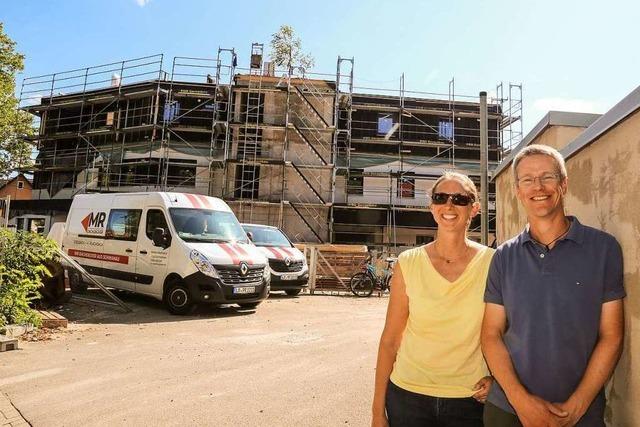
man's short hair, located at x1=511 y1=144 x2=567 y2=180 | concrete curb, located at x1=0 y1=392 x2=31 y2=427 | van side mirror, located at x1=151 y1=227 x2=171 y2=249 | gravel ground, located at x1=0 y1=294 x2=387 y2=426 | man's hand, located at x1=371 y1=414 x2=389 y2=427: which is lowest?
concrete curb, located at x1=0 y1=392 x2=31 y2=427

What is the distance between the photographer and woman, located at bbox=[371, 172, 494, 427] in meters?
1.83

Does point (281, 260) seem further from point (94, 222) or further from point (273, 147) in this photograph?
point (273, 147)

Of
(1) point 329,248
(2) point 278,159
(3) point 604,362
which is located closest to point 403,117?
(2) point 278,159

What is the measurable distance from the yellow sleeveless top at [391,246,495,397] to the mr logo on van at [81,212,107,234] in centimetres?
995

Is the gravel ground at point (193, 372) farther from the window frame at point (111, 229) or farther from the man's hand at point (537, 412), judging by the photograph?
the man's hand at point (537, 412)

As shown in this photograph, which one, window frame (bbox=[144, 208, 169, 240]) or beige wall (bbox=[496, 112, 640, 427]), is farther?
window frame (bbox=[144, 208, 169, 240])

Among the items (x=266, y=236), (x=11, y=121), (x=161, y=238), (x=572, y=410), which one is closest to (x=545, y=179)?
(x=572, y=410)

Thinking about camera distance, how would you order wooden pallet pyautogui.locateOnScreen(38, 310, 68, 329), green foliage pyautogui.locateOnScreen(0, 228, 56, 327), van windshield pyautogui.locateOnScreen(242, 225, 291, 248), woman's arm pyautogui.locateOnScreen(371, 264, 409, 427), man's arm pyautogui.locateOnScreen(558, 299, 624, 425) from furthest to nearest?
1. van windshield pyautogui.locateOnScreen(242, 225, 291, 248)
2. wooden pallet pyautogui.locateOnScreen(38, 310, 68, 329)
3. green foliage pyautogui.locateOnScreen(0, 228, 56, 327)
4. woman's arm pyautogui.locateOnScreen(371, 264, 409, 427)
5. man's arm pyautogui.locateOnScreen(558, 299, 624, 425)

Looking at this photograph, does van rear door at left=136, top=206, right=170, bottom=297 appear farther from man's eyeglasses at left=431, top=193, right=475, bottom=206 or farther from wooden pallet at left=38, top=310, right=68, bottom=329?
man's eyeglasses at left=431, top=193, right=475, bottom=206

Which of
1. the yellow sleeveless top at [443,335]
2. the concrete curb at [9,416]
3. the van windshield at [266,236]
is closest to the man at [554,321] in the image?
the yellow sleeveless top at [443,335]

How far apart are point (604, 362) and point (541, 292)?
1.00 ft

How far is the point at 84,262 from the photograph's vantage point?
417 inches

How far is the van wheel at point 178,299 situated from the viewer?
868 cm

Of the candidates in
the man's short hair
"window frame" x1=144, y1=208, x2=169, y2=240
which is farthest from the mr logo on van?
the man's short hair
